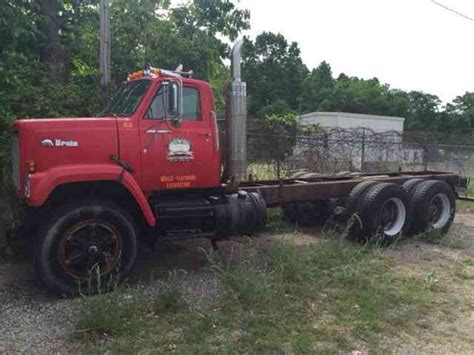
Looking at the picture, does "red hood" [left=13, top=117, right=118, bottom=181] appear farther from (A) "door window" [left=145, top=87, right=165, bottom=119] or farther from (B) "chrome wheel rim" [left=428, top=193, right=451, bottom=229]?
(B) "chrome wheel rim" [left=428, top=193, right=451, bottom=229]

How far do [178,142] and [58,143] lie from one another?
57.6 inches

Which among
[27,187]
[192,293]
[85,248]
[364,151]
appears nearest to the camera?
[27,187]

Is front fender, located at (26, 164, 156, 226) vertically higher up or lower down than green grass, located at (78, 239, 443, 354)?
higher up

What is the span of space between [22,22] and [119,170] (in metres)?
4.10

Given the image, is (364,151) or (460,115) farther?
(460,115)

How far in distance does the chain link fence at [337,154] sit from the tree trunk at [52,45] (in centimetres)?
421

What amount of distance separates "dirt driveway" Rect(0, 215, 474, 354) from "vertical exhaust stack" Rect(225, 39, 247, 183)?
138cm

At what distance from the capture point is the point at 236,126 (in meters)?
7.19

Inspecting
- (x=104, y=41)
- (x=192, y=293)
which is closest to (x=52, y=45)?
(x=104, y=41)

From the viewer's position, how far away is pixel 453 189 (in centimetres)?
1083

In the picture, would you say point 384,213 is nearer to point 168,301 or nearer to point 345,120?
point 168,301

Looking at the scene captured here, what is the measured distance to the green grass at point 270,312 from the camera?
4637mm

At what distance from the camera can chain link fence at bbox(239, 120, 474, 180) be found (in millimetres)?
12861

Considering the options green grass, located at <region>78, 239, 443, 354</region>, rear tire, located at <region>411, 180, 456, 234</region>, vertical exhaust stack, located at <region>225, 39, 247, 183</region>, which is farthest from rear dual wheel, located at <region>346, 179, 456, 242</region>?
vertical exhaust stack, located at <region>225, 39, 247, 183</region>
